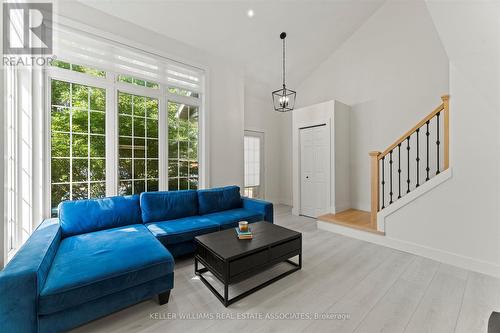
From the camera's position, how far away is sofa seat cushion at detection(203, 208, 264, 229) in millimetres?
3049

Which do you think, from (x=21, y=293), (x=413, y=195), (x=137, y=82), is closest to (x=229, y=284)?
(x=21, y=293)

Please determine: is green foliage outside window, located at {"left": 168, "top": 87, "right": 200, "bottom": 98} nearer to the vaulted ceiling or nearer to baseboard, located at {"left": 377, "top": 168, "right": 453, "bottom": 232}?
the vaulted ceiling

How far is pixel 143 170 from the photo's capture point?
353cm

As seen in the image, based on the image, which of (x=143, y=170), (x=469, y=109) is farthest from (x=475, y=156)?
(x=143, y=170)

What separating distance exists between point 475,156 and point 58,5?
5.56 metres

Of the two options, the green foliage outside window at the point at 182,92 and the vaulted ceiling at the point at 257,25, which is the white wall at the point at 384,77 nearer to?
the vaulted ceiling at the point at 257,25

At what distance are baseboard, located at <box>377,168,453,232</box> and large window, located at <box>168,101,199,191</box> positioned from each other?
10.7 feet

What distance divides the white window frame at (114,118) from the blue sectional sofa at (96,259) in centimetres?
53

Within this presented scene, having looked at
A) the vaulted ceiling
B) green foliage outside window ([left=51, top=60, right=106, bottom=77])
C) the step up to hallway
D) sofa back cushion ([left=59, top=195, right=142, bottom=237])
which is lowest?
the step up to hallway

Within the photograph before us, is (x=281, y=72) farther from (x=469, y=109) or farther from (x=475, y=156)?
(x=475, y=156)

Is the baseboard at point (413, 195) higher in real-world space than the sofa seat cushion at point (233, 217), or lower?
higher

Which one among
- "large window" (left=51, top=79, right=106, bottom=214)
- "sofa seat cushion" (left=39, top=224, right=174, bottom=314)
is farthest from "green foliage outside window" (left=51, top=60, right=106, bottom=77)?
"sofa seat cushion" (left=39, top=224, right=174, bottom=314)

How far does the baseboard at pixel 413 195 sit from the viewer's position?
2.77 meters

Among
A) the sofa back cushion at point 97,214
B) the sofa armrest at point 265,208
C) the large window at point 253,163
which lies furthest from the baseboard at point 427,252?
the sofa back cushion at point 97,214
